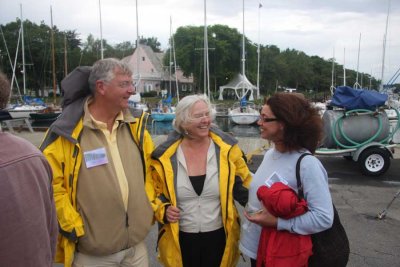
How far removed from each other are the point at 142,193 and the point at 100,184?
0.31 meters

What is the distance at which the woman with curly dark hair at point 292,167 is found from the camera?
1.95 meters

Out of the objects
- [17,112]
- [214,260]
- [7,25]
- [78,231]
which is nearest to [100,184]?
[78,231]

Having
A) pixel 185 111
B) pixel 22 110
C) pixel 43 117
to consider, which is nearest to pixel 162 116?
pixel 43 117

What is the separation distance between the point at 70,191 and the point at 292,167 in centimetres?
135

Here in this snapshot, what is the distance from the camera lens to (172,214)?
99.2 inches

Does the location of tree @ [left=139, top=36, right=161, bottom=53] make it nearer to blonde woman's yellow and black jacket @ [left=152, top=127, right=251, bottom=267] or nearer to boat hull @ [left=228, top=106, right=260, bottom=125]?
boat hull @ [left=228, top=106, right=260, bottom=125]

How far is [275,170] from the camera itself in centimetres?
215

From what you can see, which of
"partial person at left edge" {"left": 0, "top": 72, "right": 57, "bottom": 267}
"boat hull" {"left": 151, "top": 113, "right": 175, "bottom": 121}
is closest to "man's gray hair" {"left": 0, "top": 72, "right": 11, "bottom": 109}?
"partial person at left edge" {"left": 0, "top": 72, "right": 57, "bottom": 267}

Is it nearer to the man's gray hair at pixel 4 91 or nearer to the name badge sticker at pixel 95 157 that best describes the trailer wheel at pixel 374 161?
the name badge sticker at pixel 95 157

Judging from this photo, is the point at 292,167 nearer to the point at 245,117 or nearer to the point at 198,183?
the point at 198,183

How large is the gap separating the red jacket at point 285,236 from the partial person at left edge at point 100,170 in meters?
0.89

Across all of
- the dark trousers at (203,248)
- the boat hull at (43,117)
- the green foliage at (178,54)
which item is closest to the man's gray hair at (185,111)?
the dark trousers at (203,248)

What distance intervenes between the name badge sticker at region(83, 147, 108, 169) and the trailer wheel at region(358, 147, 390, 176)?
726 centimetres

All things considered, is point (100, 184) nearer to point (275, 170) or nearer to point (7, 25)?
point (275, 170)
